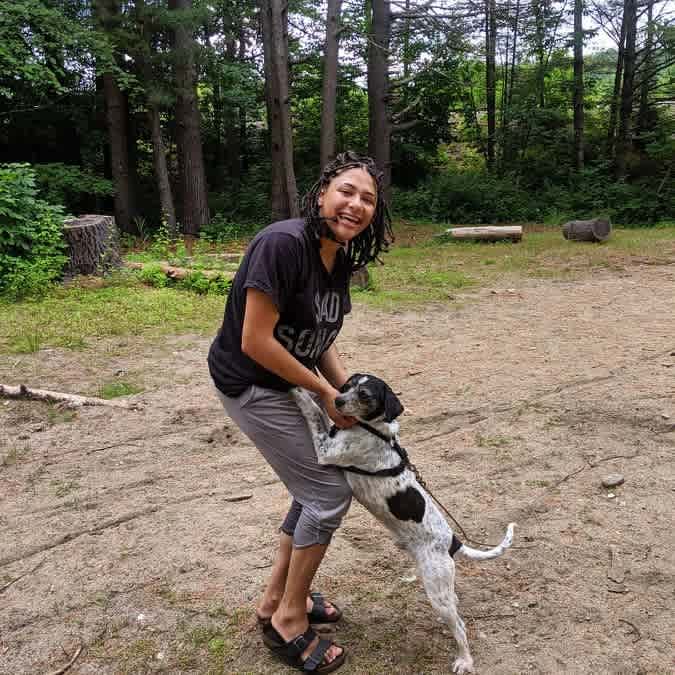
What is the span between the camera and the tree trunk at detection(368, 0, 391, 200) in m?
13.8

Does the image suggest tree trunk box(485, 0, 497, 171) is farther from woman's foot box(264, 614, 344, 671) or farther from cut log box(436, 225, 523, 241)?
woman's foot box(264, 614, 344, 671)

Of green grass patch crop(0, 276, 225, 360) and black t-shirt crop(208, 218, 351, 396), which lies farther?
green grass patch crop(0, 276, 225, 360)

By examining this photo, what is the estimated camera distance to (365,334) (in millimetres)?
6781

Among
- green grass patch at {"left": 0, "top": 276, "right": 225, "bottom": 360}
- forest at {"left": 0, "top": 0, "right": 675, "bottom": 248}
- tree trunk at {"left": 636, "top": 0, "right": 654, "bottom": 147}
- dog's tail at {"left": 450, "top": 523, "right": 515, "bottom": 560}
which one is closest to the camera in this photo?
dog's tail at {"left": 450, "top": 523, "right": 515, "bottom": 560}

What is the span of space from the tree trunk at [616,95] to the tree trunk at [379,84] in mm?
8464

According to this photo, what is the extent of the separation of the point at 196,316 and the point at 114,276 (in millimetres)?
2354

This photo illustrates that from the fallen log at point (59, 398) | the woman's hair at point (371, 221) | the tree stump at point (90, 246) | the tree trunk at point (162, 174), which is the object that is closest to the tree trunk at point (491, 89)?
the tree trunk at point (162, 174)

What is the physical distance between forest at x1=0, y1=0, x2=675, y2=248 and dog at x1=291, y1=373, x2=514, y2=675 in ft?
34.7

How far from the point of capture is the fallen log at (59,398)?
4773mm

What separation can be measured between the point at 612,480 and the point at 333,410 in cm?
228

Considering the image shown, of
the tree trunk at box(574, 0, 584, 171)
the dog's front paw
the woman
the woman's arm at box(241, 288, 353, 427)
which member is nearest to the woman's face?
the woman

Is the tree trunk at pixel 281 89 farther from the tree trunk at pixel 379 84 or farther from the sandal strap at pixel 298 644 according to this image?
the sandal strap at pixel 298 644

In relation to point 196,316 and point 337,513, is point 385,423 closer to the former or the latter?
point 337,513

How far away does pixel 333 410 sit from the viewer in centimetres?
205
